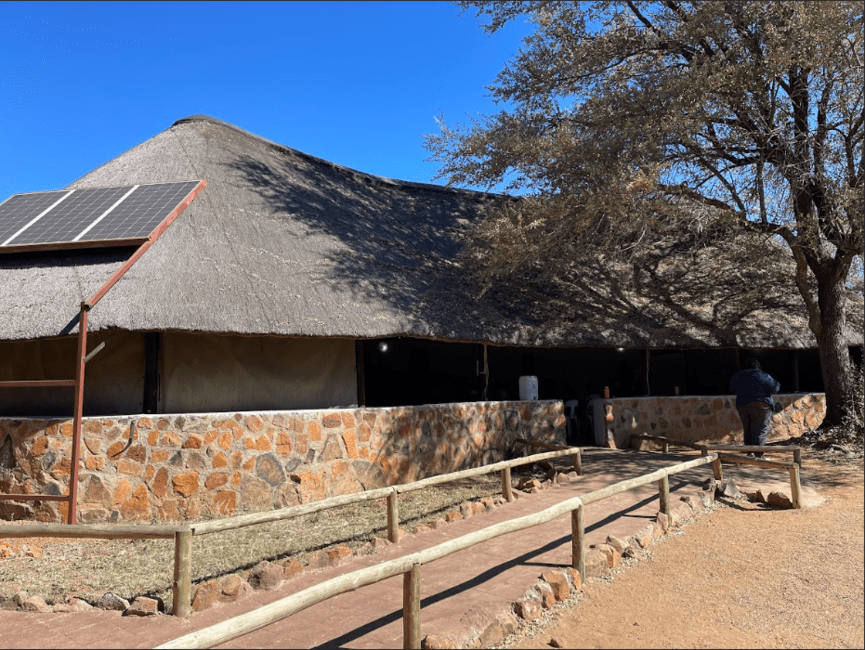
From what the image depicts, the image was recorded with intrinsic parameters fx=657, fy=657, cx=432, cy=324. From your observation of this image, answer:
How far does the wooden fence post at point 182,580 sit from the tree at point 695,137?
718 cm

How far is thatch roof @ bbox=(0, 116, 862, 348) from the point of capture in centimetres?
777

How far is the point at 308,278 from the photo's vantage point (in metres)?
9.18

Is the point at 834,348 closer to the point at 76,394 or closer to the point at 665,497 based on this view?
the point at 665,497

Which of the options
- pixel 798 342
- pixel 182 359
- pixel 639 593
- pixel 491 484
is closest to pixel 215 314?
pixel 182 359

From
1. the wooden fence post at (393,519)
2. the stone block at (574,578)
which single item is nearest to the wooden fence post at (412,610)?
the stone block at (574,578)

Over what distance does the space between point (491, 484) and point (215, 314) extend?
4320mm

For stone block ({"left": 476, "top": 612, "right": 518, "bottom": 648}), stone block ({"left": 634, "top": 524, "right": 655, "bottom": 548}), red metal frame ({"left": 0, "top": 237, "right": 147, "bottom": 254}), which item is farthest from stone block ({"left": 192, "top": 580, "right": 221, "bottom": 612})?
red metal frame ({"left": 0, "top": 237, "right": 147, "bottom": 254})

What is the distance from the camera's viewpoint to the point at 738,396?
988 cm

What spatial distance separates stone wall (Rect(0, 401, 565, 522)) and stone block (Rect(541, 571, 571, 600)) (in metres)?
4.16

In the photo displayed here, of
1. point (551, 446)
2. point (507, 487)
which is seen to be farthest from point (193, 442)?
point (551, 446)

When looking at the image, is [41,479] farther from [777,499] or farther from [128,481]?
[777,499]

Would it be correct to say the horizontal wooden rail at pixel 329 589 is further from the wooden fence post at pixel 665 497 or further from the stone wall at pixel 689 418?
the stone wall at pixel 689 418

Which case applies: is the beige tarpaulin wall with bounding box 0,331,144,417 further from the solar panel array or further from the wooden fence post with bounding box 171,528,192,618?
the wooden fence post with bounding box 171,528,192,618

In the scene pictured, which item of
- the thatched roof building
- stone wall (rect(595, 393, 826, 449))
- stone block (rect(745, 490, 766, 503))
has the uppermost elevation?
the thatched roof building
